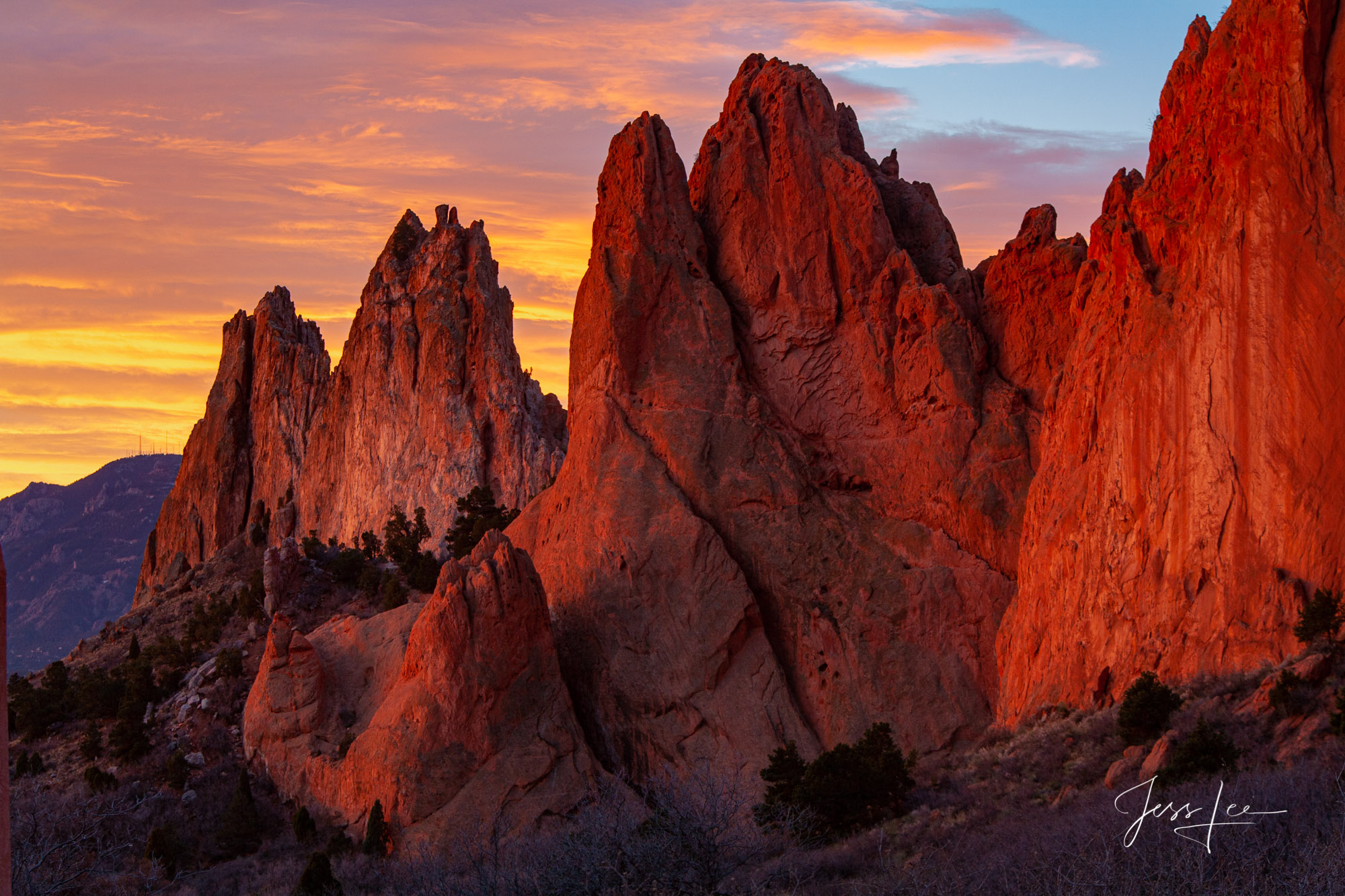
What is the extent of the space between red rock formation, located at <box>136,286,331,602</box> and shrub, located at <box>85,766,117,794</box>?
4611 cm

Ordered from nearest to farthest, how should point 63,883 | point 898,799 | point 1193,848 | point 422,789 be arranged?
point 1193,848 < point 63,883 < point 898,799 < point 422,789

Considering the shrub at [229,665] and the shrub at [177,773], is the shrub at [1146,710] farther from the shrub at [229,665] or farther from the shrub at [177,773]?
the shrub at [229,665]

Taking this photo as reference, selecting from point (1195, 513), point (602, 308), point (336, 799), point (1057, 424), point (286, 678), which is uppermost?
point (602, 308)

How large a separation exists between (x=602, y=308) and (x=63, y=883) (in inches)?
1160

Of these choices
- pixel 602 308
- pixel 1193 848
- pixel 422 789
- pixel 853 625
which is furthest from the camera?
pixel 602 308

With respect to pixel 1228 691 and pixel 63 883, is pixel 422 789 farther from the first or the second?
pixel 1228 691

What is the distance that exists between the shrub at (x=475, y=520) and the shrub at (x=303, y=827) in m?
20.0

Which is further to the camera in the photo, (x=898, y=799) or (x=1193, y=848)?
(x=898, y=799)

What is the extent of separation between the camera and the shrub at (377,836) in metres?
37.3

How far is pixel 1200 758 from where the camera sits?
2339 cm

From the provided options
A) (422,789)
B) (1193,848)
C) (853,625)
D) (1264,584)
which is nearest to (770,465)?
(853,625)

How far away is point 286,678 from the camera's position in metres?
43.5
